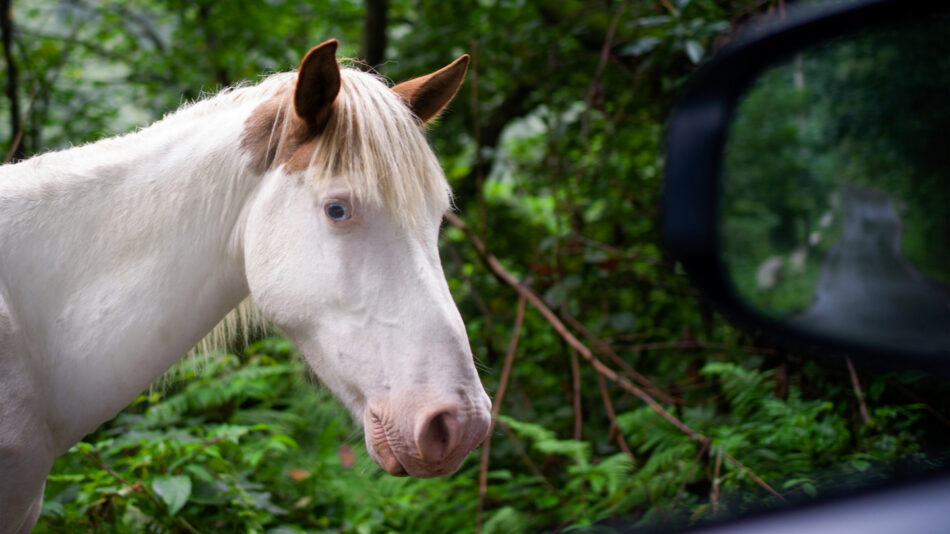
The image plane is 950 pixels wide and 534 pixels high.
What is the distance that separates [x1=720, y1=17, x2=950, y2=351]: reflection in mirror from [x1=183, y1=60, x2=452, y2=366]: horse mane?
89 cm

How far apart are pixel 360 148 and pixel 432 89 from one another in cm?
40

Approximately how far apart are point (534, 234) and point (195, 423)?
112 inches

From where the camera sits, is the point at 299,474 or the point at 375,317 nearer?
the point at 375,317

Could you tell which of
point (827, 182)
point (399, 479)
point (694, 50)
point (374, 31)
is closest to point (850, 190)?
→ point (827, 182)

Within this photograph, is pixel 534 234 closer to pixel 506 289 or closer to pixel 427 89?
pixel 506 289

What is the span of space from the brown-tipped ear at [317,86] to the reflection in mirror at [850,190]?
113cm

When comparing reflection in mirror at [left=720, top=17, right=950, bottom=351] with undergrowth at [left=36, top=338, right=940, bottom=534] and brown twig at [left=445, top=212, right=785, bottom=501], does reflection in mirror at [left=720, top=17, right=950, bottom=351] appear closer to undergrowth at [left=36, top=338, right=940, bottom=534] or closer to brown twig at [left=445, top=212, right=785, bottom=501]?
undergrowth at [left=36, top=338, right=940, bottom=534]

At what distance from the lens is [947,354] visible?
1.51 m

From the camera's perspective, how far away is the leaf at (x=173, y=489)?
7.36 feet

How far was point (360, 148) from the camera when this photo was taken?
160 cm

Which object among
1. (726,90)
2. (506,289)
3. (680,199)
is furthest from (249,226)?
(506,289)

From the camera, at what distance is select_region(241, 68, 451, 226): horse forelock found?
158 centimetres

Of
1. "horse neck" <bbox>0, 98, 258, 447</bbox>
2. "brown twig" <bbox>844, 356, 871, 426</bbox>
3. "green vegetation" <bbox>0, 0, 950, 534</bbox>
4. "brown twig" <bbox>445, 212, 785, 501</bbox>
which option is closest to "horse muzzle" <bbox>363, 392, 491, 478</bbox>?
"green vegetation" <bbox>0, 0, 950, 534</bbox>

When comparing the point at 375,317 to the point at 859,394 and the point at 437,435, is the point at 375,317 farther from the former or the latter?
the point at 859,394
